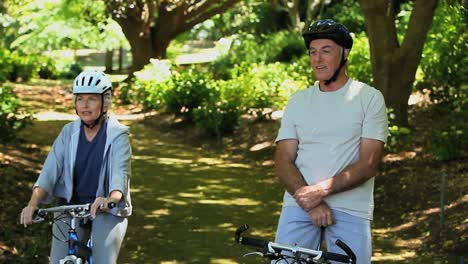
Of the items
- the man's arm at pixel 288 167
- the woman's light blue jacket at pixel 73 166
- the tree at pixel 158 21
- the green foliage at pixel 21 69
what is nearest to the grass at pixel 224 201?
the woman's light blue jacket at pixel 73 166

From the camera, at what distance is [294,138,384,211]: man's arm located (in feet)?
14.2

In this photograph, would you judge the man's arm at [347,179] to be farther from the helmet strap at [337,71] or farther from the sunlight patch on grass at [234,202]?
the sunlight patch on grass at [234,202]

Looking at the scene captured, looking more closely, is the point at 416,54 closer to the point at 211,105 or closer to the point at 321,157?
the point at 211,105

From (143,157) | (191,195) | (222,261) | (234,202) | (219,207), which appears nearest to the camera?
(222,261)

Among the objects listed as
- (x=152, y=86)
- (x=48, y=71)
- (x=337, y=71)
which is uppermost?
(x=48, y=71)

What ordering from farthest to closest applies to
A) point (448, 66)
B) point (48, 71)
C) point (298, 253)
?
point (48, 71)
point (448, 66)
point (298, 253)

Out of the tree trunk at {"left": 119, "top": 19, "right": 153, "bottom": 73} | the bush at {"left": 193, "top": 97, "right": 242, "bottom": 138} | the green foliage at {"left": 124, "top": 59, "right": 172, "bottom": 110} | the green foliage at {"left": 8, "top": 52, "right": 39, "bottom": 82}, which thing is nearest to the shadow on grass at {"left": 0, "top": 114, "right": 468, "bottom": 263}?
the bush at {"left": 193, "top": 97, "right": 242, "bottom": 138}

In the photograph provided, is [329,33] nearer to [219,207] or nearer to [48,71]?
[219,207]

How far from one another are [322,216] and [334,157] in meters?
0.33

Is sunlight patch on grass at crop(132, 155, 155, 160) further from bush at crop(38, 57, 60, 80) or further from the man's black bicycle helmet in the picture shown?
bush at crop(38, 57, 60, 80)

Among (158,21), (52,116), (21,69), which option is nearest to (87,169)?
(52,116)

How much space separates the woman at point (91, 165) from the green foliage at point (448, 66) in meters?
7.77

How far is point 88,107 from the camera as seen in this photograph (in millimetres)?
5121

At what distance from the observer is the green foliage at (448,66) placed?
12758 mm
